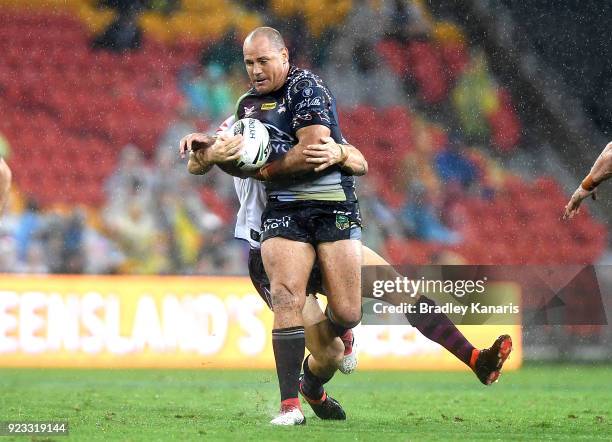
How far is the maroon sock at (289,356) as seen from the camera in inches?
199

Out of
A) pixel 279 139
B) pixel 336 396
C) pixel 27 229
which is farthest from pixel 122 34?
pixel 279 139

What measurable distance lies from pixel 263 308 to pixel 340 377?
4.03 feet

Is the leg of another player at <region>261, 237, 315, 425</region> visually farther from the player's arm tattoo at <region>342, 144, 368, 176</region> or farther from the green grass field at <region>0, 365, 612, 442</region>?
the player's arm tattoo at <region>342, 144, 368, 176</region>

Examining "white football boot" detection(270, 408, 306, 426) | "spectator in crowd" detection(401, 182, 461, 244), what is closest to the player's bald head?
"white football boot" detection(270, 408, 306, 426)

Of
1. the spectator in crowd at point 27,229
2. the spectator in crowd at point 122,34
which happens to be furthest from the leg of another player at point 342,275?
the spectator in crowd at point 122,34

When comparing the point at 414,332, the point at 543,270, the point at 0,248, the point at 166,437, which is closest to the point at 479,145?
the point at 543,270

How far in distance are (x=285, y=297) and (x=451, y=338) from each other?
1164mm

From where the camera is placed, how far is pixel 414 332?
36.3 feet

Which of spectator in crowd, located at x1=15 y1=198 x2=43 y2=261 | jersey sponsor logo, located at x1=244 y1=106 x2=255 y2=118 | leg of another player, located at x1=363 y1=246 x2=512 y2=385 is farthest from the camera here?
spectator in crowd, located at x1=15 y1=198 x2=43 y2=261

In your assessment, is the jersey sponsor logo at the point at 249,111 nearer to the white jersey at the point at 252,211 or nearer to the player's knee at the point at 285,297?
the white jersey at the point at 252,211

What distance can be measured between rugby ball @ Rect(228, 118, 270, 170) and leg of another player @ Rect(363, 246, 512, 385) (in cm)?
84

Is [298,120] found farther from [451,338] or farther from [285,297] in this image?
[451,338]

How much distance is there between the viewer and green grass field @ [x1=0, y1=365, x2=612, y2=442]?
16.1 ft

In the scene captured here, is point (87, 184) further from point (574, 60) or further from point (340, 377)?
point (574, 60)
